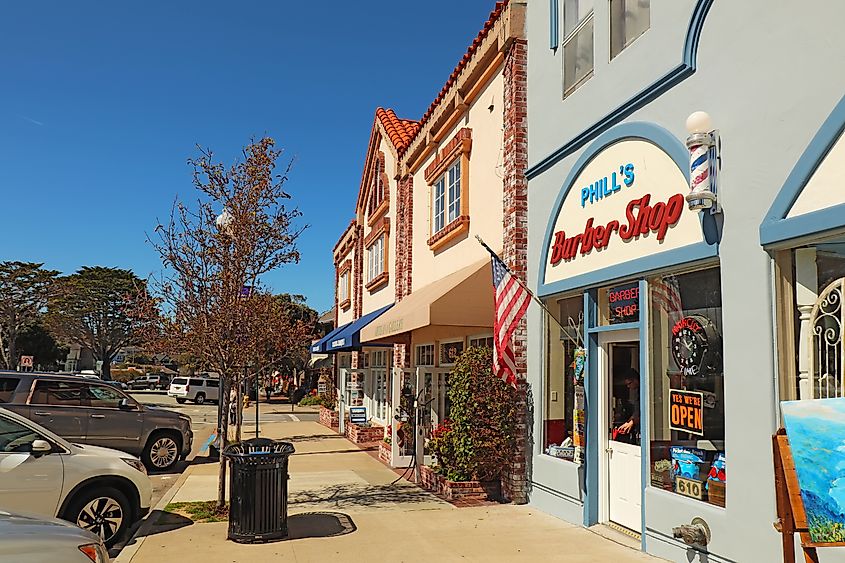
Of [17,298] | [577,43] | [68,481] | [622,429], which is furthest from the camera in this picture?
[17,298]

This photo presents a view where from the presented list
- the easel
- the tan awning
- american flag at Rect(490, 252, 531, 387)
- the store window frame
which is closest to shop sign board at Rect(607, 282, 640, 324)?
american flag at Rect(490, 252, 531, 387)

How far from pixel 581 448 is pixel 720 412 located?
2.57 metres

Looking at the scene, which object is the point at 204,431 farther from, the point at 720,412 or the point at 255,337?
the point at 720,412

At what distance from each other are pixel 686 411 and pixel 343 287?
78.5ft

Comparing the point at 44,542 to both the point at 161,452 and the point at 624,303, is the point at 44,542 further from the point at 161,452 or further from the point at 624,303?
the point at 161,452

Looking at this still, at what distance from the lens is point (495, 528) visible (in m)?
9.09

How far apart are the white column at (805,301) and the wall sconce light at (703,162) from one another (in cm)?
99

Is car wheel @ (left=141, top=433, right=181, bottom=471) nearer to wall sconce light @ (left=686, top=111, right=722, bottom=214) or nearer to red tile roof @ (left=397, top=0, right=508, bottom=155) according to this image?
red tile roof @ (left=397, top=0, right=508, bottom=155)

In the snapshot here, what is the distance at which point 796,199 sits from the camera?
595cm

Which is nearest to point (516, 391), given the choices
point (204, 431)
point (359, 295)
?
point (359, 295)

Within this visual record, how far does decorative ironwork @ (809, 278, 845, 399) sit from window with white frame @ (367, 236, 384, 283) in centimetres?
1572

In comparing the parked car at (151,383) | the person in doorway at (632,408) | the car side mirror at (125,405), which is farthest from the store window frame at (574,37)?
the parked car at (151,383)

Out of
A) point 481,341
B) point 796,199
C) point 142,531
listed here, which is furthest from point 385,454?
point 796,199

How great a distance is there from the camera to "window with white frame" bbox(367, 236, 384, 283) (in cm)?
2160
